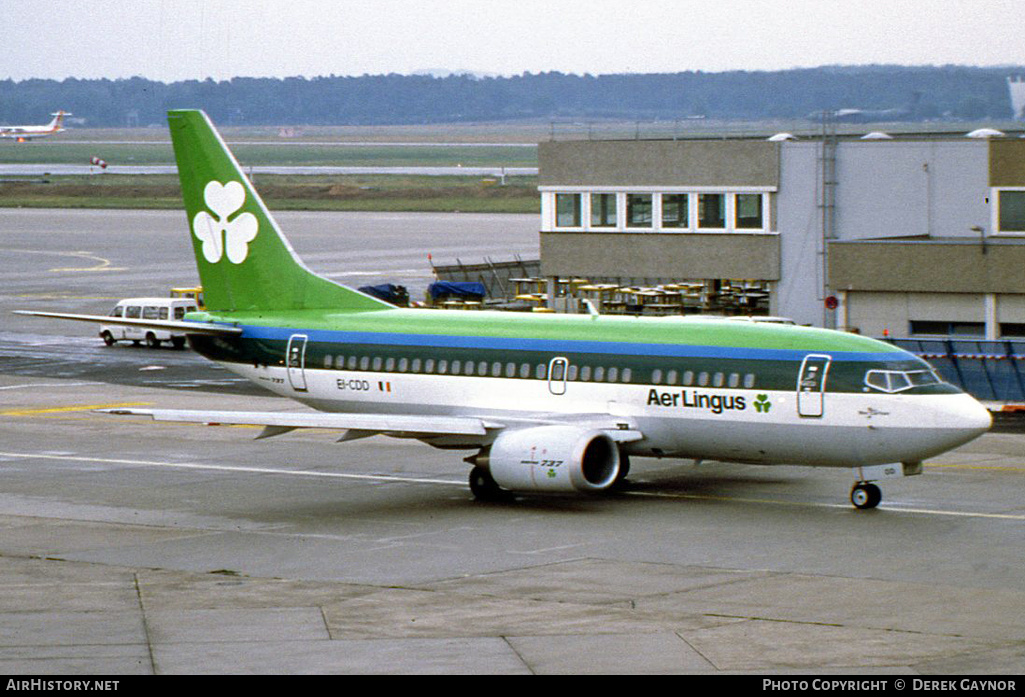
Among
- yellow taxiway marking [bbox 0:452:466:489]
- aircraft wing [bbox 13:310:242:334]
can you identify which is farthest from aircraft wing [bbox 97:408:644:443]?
aircraft wing [bbox 13:310:242:334]

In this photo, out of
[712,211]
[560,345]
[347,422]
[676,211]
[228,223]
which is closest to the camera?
[347,422]

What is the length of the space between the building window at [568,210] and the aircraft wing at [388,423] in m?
32.5

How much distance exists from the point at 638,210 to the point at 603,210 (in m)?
1.56

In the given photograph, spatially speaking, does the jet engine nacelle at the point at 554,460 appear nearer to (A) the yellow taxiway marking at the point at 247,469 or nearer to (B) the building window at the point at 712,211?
(A) the yellow taxiway marking at the point at 247,469

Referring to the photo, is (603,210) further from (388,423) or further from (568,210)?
(388,423)

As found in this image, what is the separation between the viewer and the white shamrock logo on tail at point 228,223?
42.2 metres

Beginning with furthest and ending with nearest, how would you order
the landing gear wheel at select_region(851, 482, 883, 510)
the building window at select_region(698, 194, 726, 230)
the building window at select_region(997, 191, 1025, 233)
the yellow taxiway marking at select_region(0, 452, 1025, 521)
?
the building window at select_region(698, 194, 726, 230) → the building window at select_region(997, 191, 1025, 233) → the landing gear wheel at select_region(851, 482, 883, 510) → the yellow taxiway marking at select_region(0, 452, 1025, 521)

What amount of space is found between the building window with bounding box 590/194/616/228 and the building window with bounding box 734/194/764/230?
5344 mm

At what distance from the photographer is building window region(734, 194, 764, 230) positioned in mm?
64062

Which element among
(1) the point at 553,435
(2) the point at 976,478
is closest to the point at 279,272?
(1) the point at 553,435

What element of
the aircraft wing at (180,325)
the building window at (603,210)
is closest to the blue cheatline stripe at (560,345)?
the aircraft wing at (180,325)

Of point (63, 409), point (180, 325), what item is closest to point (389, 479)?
point (180, 325)

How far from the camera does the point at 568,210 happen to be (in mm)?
68250

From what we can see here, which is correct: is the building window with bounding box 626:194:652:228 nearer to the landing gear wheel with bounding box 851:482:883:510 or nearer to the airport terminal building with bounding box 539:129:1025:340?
the airport terminal building with bounding box 539:129:1025:340
